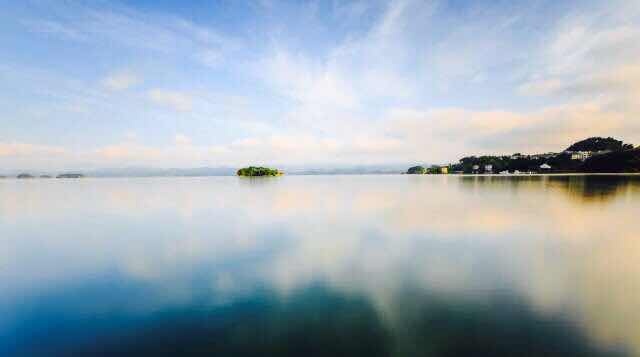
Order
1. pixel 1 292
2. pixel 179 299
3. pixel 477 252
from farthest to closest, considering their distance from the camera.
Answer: pixel 477 252 < pixel 1 292 < pixel 179 299

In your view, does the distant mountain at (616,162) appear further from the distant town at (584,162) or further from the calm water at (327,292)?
the calm water at (327,292)

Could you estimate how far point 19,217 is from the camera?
2978cm

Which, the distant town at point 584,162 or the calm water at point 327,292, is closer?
the calm water at point 327,292

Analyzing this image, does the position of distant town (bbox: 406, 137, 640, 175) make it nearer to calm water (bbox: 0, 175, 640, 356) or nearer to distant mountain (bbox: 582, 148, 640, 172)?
distant mountain (bbox: 582, 148, 640, 172)

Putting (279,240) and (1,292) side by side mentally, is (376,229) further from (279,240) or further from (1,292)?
(1,292)

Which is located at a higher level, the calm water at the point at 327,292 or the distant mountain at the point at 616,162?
the distant mountain at the point at 616,162

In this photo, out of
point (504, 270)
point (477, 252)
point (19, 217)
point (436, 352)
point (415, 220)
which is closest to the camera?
point (436, 352)

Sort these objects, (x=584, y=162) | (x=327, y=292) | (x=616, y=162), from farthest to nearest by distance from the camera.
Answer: (x=584, y=162) < (x=616, y=162) < (x=327, y=292)

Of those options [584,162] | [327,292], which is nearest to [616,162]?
[584,162]

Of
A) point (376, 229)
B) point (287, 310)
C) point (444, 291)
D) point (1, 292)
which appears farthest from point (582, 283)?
point (1, 292)

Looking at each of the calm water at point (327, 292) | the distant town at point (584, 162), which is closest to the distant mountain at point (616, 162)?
the distant town at point (584, 162)

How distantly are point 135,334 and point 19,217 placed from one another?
32.7 m

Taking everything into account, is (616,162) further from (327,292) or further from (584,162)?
(327,292)

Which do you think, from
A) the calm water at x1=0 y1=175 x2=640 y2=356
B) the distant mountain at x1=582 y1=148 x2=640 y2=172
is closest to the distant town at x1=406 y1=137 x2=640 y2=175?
the distant mountain at x1=582 y1=148 x2=640 y2=172
